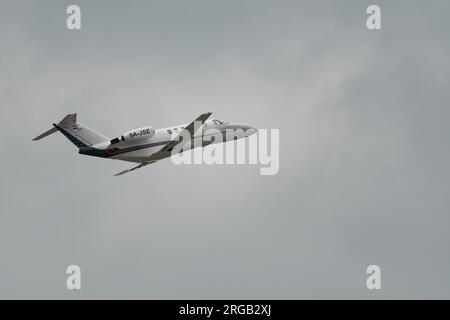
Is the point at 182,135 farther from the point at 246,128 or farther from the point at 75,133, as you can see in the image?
the point at 246,128

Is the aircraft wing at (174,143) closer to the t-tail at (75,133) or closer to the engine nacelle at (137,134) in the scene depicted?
the engine nacelle at (137,134)

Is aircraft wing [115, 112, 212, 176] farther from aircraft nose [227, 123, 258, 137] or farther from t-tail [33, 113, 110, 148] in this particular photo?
aircraft nose [227, 123, 258, 137]

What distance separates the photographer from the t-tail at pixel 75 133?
439ft

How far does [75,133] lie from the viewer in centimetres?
13438

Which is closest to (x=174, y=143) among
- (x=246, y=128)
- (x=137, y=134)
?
(x=137, y=134)

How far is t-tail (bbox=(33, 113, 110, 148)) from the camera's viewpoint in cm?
13388

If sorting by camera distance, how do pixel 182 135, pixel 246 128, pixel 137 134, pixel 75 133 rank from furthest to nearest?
pixel 246 128 < pixel 182 135 < pixel 75 133 < pixel 137 134

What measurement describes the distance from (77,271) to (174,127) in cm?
1745

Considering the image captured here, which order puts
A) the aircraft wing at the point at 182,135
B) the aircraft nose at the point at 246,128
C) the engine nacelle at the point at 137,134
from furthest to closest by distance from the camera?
the aircraft nose at the point at 246,128 → the aircraft wing at the point at 182,135 → the engine nacelle at the point at 137,134

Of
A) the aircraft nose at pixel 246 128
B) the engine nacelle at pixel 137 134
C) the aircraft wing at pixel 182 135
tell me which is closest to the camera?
the engine nacelle at pixel 137 134

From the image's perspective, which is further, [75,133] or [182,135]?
[182,135]

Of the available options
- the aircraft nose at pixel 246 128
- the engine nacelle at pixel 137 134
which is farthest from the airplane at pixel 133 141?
the aircraft nose at pixel 246 128

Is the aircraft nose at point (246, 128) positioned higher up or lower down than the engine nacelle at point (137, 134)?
higher up
